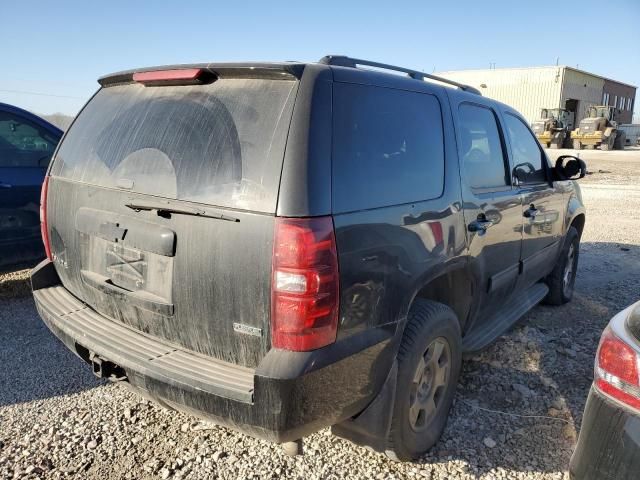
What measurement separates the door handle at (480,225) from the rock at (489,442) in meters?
1.20

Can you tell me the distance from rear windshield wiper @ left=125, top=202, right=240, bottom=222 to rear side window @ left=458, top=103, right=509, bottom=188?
1.57m

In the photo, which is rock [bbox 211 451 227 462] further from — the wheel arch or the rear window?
the rear window

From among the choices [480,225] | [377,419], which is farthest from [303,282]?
[480,225]

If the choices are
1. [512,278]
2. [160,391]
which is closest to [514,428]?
[512,278]

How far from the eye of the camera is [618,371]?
5.87 ft

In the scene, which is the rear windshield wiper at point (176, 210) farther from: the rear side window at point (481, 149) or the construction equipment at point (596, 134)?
the construction equipment at point (596, 134)

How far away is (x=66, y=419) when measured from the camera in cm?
298

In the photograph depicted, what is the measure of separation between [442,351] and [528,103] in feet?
169

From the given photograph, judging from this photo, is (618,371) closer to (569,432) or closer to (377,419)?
(377,419)

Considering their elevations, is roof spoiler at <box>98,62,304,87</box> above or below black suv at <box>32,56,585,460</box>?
above

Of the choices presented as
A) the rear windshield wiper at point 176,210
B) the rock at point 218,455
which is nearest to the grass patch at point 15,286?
the rock at point 218,455

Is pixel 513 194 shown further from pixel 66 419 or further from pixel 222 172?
pixel 66 419

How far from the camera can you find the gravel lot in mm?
2611

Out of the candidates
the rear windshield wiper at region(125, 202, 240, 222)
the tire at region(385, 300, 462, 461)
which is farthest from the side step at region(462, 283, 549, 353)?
the rear windshield wiper at region(125, 202, 240, 222)
